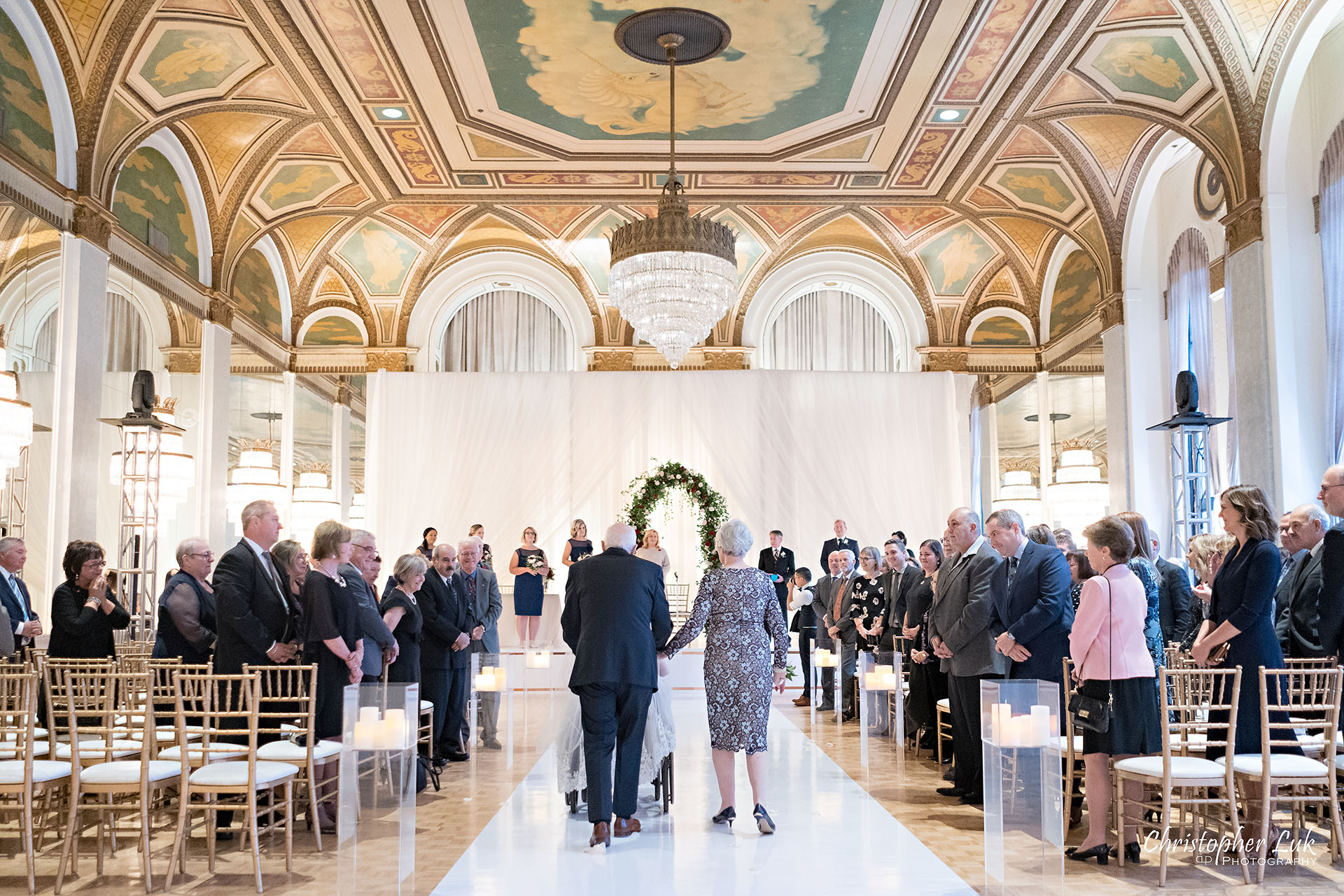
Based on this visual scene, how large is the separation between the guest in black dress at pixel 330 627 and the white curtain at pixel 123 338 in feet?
19.5

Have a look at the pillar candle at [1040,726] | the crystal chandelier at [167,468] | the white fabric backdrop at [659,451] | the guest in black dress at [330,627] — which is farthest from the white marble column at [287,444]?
the pillar candle at [1040,726]

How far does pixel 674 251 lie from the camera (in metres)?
9.30

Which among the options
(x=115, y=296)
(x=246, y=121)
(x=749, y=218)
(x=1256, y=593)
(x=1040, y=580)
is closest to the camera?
(x=1256, y=593)

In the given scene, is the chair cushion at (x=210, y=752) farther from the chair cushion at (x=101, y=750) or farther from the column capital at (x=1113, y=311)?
the column capital at (x=1113, y=311)

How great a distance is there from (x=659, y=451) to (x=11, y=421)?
9204 mm

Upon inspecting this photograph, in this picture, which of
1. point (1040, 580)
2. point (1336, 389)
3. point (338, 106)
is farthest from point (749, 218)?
point (1040, 580)

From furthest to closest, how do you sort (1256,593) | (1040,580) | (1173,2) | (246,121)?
1. (246,121)
2. (1173,2)
3. (1040,580)
4. (1256,593)

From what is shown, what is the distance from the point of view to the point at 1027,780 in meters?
4.18

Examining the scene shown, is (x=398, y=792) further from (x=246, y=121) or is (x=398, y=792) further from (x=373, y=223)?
(x=373, y=223)

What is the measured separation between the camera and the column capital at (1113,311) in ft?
42.5

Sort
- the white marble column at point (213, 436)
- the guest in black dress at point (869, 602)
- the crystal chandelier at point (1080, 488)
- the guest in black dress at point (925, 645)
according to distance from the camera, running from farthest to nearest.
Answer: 1. the crystal chandelier at point (1080, 488)
2. the white marble column at point (213, 436)
3. the guest in black dress at point (869, 602)
4. the guest in black dress at point (925, 645)

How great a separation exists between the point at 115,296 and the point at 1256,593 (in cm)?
1013

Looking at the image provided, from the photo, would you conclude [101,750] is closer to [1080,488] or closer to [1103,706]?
[1103,706]

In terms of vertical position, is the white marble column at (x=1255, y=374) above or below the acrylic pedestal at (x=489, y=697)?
above
